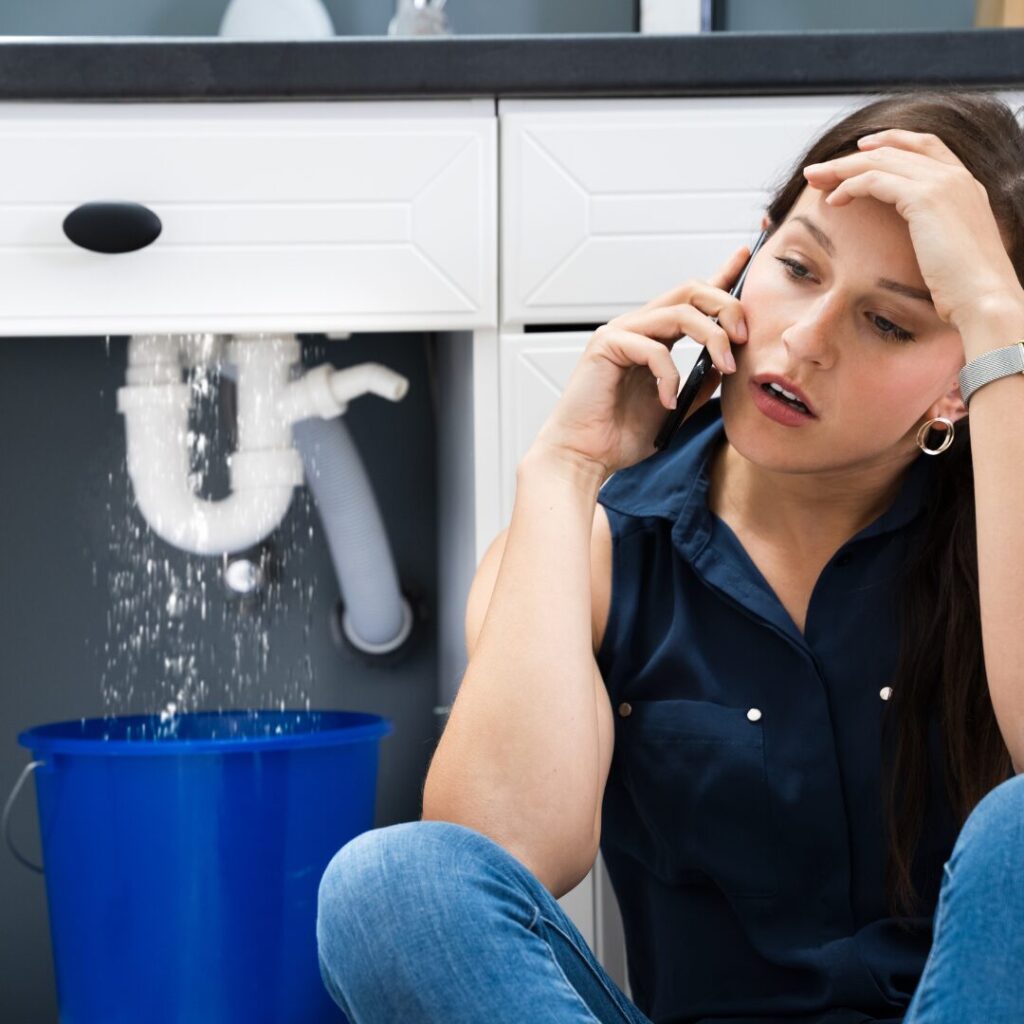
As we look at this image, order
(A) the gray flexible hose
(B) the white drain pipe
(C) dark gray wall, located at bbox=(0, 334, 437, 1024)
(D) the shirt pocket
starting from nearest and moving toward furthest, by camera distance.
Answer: (D) the shirt pocket, (B) the white drain pipe, (A) the gray flexible hose, (C) dark gray wall, located at bbox=(0, 334, 437, 1024)

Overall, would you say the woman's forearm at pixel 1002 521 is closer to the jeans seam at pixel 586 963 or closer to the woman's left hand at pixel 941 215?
the woman's left hand at pixel 941 215

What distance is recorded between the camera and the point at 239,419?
4.65 ft

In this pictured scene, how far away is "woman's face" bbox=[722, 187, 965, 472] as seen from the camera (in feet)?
3.15

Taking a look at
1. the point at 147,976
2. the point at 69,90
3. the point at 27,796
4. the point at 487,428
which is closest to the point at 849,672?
the point at 487,428

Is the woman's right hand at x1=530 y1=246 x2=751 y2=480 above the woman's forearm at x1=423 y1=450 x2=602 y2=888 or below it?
above

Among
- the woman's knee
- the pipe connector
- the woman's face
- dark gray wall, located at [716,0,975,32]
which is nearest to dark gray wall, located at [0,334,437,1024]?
the pipe connector

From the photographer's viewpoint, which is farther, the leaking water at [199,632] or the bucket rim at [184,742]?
the leaking water at [199,632]

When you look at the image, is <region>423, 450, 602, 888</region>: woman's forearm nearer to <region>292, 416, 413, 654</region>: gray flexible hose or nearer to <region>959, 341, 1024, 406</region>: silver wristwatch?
<region>959, 341, 1024, 406</region>: silver wristwatch

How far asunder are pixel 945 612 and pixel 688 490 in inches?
8.0

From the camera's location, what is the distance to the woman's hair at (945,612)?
1006 mm

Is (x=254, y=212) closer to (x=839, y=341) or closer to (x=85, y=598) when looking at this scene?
(x=839, y=341)

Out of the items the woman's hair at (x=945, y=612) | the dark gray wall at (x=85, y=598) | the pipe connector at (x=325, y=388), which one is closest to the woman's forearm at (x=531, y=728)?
the woman's hair at (x=945, y=612)

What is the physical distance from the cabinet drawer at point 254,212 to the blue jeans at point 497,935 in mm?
559

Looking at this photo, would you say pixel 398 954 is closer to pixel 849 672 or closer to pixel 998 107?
pixel 849 672
